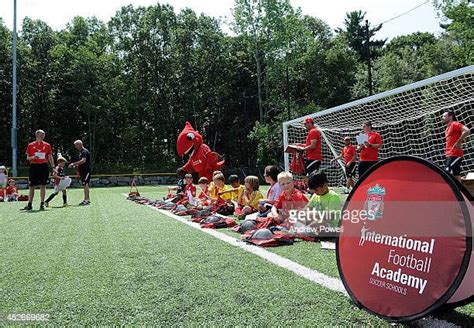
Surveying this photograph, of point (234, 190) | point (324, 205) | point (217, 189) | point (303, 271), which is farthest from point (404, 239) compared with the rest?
point (217, 189)

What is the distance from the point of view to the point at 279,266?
4.07m

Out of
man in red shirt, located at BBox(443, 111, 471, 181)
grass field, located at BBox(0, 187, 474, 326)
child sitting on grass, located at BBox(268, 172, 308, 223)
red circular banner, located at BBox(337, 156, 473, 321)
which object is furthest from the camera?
man in red shirt, located at BBox(443, 111, 471, 181)

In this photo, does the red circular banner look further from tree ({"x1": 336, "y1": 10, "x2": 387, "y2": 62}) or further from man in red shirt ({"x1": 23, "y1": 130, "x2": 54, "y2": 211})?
tree ({"x1": 336, "y1": 10, "x2": 387, "y2": 62})

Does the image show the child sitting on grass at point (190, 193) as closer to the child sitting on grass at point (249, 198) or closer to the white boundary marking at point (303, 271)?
the child sitting on grass at point (249, 198)

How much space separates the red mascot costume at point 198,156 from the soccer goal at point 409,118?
2073 mm

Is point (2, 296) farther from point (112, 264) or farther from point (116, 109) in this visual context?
point (116, 109)

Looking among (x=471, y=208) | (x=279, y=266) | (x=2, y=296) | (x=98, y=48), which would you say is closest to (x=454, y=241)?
(x=471, y=208)

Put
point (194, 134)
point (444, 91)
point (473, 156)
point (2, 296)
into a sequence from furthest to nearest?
1. point (194, 134)
2. point (473, 156)
3. point (444, 91)
4. point (2, 296)

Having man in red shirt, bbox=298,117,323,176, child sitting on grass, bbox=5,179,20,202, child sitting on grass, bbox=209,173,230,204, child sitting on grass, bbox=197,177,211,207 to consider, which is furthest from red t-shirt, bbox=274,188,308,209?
child sitting on grass, bbox=5,179,20,202

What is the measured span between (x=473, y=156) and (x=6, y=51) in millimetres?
34233

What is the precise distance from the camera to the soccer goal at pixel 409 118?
933cm

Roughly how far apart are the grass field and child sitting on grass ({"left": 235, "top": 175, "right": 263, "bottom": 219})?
6.04ft

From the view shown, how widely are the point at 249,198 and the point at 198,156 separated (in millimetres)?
4195

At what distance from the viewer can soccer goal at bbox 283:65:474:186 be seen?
933 centimetres
